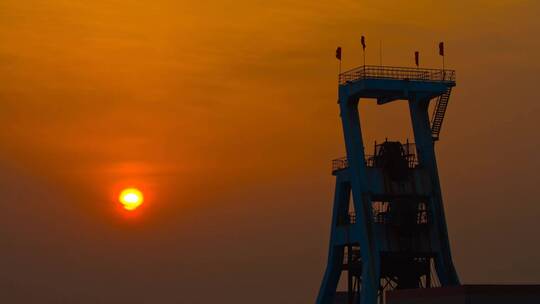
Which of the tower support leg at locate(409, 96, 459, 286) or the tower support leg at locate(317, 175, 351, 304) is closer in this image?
the tower support leg at locate(409, 96, 459, 286)

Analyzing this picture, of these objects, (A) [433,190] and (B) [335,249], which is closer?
(A) [433,190]

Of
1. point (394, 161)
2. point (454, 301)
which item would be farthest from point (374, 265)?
point (454, 301)

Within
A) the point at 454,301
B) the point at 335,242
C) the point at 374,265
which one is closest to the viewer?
the point at 454,301

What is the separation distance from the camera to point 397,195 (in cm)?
8488

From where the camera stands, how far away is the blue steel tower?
276 feet

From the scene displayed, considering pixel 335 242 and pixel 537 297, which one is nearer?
pixel 537 297

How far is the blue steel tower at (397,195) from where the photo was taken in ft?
276

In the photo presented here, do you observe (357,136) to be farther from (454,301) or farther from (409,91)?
(454,301)

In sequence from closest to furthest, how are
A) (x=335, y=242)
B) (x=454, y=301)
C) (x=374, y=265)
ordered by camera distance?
(x=454, y=301)
(x=374, y=265)
(x=335, y=242)

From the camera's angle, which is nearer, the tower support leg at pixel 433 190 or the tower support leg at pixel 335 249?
the tower support leg at pixel 433 190

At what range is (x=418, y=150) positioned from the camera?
87500mm

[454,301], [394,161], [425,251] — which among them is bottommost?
[454,301]

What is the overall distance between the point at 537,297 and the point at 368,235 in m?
15.8

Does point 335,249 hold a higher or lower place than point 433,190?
lower
